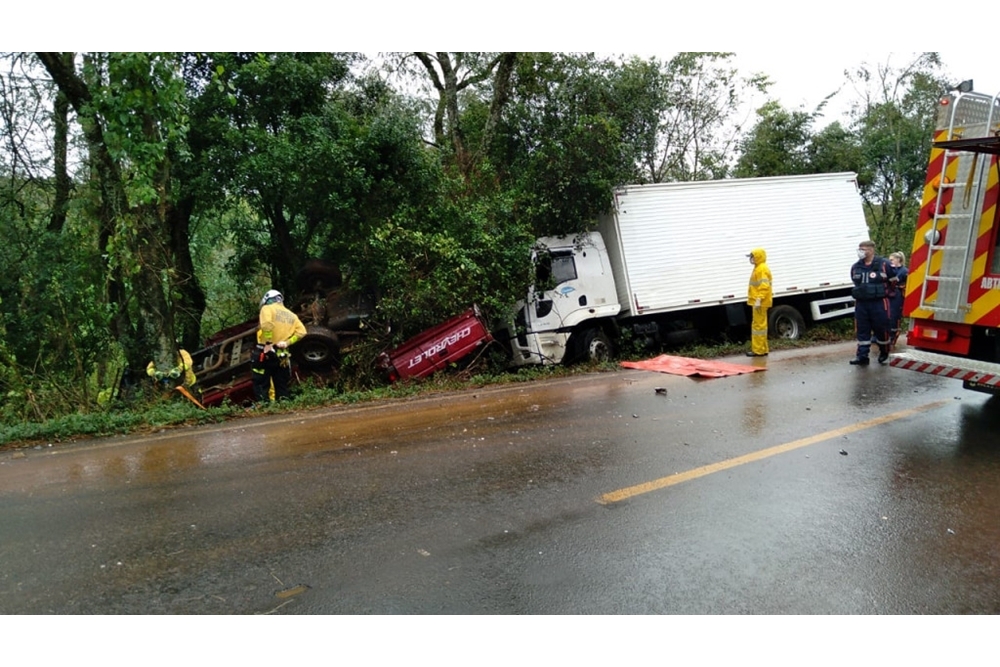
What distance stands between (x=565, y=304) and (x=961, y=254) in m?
6.05

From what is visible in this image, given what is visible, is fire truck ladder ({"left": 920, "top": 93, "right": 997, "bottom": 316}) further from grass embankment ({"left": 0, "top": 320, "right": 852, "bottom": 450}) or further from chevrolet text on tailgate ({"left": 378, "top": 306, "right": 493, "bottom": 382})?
chevrolet text on tailgate ({"left": 378, "top": 306, "right": 493, "bottom": 382})

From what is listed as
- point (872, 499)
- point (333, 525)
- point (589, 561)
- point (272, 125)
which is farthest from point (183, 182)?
point (872, 499)

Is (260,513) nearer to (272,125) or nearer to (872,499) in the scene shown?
(872,499)

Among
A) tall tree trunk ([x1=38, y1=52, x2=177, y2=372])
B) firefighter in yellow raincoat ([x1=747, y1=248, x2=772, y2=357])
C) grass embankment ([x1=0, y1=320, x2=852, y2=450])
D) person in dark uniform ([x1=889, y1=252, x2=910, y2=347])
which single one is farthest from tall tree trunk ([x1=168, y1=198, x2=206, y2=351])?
person in dark uniform ([x1=889, y1=252, x2=910, y2=347])

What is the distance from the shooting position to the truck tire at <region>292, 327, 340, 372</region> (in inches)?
380

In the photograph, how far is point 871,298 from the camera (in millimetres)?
8445

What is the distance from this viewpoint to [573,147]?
11.3m

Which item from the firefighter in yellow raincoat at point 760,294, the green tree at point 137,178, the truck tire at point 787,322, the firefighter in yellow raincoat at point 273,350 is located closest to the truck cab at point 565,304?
the firefighter in yellow raincoat at point 760,294

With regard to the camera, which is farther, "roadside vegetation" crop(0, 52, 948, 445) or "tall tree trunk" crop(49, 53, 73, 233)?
"tall tree trunk" crop(49, 53, 73, 233)

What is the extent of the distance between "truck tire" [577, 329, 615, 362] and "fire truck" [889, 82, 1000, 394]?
5334 millimetres

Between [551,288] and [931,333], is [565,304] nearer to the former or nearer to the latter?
[551,288]

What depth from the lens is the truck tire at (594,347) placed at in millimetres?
10859

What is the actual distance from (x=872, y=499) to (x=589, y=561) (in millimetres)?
2056

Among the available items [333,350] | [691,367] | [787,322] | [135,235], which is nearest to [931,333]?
[691,367]
